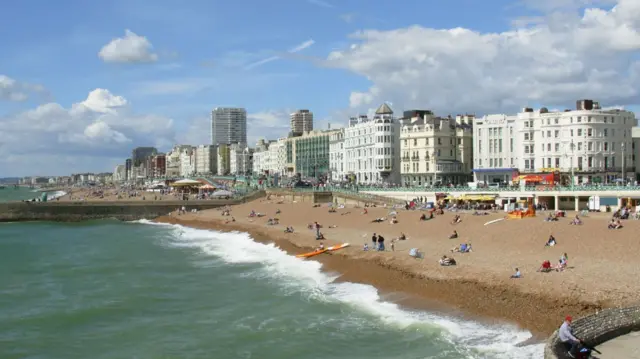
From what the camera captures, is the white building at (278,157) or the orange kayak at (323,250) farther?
the white building at (278,157)

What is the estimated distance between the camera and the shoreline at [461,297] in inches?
794

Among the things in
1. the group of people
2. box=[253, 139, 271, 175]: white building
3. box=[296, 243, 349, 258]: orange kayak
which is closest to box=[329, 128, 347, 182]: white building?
box=[253, 139, 271, 175]: white building

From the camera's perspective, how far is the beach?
21000mm

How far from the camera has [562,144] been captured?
6688 centimetres

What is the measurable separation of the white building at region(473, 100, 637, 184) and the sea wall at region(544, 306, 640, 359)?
4596 centimetres

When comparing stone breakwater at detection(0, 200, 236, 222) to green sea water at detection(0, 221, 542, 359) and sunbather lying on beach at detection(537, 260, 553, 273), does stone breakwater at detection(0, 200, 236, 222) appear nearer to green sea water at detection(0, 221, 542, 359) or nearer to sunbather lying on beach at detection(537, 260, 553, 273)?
green sea water at detection(0, 221, 542, 359)

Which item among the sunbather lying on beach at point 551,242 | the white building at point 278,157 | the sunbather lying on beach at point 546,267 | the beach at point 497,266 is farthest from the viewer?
the white building at point 278,157

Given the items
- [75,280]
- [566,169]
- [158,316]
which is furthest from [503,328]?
A: [566,169]

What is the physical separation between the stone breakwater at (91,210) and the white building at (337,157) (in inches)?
1047

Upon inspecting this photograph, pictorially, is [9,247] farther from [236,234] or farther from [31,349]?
[31,349]

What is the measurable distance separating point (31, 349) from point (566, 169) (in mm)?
56523

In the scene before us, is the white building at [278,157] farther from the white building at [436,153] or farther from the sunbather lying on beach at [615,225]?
the sunbather lying on beach at [615,225]

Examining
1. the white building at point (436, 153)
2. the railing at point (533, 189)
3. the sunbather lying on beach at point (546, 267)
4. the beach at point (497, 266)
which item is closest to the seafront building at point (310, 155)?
the white building at point (436, 153)

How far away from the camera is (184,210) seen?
79.9 m
